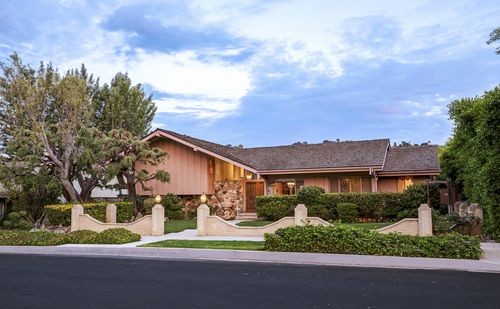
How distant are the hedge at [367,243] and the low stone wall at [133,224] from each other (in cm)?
712

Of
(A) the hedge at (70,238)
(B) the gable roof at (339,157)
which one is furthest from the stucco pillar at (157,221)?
(B) the gable roof at (339,157)

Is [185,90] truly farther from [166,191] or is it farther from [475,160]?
[475,160]

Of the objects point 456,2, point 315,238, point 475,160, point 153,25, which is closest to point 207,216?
point 315,238

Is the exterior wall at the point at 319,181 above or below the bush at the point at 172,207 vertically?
above

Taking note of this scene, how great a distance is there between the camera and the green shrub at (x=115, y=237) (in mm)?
17016

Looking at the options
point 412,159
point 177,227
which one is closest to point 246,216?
point 177,227

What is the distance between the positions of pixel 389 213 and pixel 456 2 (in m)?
12.0

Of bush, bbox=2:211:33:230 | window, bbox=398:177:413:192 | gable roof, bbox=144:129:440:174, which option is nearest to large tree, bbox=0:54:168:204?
bush, bbox=2:211:33:230

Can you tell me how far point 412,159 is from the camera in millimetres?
27109

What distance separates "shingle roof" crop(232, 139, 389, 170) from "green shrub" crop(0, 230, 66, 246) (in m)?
13.4

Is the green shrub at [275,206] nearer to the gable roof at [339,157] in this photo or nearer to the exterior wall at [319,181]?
the gable roof at [339,157]

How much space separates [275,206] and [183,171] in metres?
7.34

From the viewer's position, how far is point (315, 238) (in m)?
13.6

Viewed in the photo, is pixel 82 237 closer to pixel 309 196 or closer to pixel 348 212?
pixel 309 196
